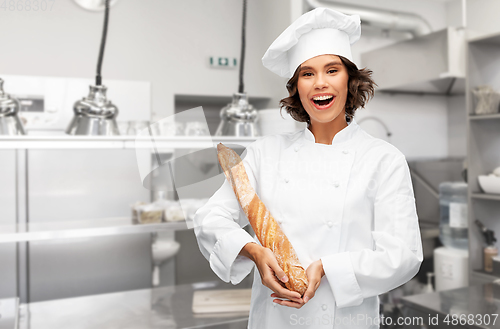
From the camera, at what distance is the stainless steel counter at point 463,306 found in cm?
119

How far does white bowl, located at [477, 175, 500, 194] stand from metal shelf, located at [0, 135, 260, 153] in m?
1.27

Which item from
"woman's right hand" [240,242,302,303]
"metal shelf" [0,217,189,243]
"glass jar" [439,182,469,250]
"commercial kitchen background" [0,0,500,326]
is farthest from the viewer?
"glass jar" [439,182,469,250]

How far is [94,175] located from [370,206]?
1.42 metres

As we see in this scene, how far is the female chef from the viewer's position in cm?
73

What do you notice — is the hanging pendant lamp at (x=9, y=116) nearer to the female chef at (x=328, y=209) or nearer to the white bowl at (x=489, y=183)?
the female chef at (x=328, y=209)

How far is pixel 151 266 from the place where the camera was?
1918 millimetres

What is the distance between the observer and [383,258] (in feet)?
2.37

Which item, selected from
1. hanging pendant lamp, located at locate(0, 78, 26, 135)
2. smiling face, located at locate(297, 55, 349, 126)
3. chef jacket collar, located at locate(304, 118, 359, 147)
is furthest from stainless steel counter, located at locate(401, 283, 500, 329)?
hanging pendant lamp, located at locate(0, 78, 26, 135)

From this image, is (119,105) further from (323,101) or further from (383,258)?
(383,258)

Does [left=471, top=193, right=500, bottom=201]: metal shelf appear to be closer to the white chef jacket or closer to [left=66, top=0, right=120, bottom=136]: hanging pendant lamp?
the white chef jacket

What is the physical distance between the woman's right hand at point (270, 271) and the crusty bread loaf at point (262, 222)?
14mm

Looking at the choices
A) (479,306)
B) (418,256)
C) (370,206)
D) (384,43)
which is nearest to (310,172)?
(370,206)

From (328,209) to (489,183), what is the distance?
142 cm

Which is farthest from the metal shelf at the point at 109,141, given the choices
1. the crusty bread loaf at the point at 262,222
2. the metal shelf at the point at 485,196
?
the metal shelf at the point at 485,196
